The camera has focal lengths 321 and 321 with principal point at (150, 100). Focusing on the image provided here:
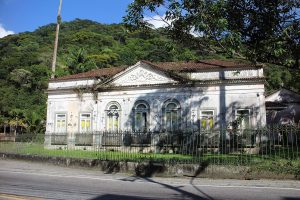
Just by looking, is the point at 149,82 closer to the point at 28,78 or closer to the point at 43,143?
the point at 43,143

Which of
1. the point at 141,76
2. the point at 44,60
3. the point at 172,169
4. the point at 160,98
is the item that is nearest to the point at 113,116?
the point at 141,76

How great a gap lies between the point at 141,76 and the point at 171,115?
371cm

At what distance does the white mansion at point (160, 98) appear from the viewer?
2153 centimetres

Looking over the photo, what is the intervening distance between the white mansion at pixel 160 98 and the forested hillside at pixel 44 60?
8905 millimetres

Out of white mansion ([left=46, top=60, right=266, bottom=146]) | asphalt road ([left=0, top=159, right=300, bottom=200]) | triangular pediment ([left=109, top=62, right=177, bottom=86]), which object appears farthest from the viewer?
triangular pediment ([left=109, top=62, right=177, bottom=86])

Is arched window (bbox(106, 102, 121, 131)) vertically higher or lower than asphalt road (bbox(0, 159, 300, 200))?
higher

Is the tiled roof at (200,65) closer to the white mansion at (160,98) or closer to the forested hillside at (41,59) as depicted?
the white mansion at (160,98)

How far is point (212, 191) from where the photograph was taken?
28.8ft

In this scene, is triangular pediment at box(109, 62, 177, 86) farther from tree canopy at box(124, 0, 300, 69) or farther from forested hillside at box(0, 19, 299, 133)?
tree canopy at box(124, 0, 300, 69)

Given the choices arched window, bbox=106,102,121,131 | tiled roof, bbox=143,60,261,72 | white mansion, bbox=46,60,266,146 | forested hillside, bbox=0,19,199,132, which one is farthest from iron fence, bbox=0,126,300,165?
forested hillside, bbox=0,19,199,132

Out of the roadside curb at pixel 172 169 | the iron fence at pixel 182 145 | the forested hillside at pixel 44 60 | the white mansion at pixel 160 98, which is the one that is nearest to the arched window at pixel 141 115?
the white mansion at pixel 160 98

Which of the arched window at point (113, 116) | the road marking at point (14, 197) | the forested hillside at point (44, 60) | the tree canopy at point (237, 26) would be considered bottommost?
the road marking at point (14, 197)

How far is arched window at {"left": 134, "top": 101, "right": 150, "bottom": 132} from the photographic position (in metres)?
23.5

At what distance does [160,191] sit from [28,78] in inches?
2072
